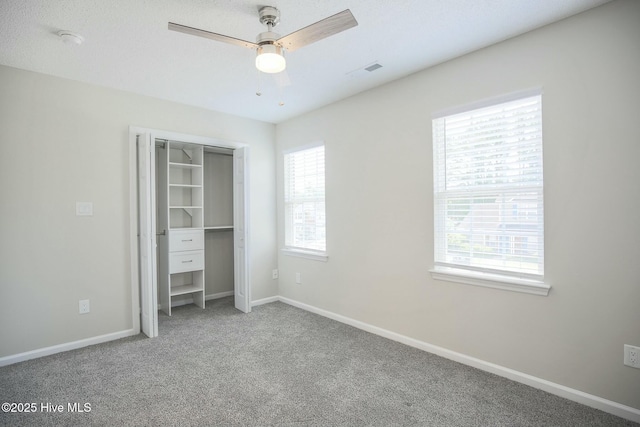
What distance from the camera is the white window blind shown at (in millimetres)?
2330

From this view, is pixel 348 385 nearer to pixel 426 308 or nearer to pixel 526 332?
pixel 426 308

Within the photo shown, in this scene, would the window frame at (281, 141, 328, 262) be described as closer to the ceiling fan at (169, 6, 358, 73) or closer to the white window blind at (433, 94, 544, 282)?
the white window blind at (433, 94, 544, 282)

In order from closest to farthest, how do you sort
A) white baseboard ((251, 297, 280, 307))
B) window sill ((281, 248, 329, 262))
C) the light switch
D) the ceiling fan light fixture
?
the ceiling fan light fixture < the light switch < window sill ((281, 248, 329, 262)) < white baseboard ((251, 297, 280, 307))

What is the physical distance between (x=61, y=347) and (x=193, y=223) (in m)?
1.94

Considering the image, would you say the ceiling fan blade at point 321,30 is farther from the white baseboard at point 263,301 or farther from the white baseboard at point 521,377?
the white baseboard at point 263,301

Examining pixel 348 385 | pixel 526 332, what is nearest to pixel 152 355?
pixel 348 385

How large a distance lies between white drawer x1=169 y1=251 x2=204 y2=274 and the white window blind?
2980 mm

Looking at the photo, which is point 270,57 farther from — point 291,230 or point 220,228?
point 220,228

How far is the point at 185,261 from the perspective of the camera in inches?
163

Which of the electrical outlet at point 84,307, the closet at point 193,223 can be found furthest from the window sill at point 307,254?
the electrical outlet at point 84,307

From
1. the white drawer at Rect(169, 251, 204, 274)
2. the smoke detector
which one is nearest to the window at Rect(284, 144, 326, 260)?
the white drawer at Rect(169, 251, 204, 274)

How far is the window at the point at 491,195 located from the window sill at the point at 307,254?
150 centimetres

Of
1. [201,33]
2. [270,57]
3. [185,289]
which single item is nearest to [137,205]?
[185,289]

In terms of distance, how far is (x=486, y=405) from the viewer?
211 centimetres
